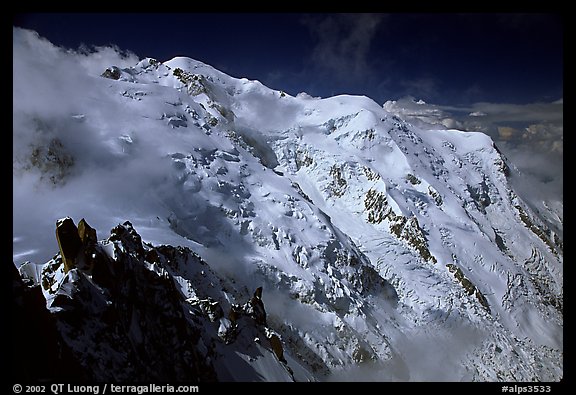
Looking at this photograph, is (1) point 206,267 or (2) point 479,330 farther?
(2) point 479,330

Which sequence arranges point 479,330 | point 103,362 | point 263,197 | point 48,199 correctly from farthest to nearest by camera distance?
point 479,330
point 263,197
point 48,199
point 103,362

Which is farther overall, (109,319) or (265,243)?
(265,243)

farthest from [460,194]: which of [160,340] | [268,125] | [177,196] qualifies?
[160,340]

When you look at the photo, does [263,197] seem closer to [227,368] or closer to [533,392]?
[227,368]

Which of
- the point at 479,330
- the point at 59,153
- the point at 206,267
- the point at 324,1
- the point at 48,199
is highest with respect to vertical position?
the point at 59,153

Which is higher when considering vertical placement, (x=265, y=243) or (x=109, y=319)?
(x=109, y=319)

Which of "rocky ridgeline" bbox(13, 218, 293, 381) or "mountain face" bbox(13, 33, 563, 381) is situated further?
"mountain face" bbox(13, 33, 563, 381)

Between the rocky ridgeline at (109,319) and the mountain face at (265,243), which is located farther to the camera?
the mountain face at (265,243)

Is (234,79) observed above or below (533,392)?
above
